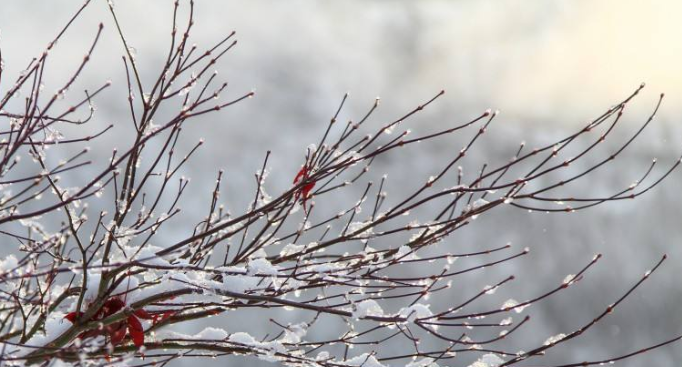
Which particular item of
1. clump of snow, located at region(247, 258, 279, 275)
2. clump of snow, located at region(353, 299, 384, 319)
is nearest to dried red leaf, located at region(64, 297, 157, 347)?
clump of snow, located at region(247, 258, 279, 275)

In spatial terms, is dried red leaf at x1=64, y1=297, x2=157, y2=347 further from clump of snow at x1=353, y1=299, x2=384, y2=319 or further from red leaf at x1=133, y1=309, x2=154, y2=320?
clump of snow at x1=353, y1=299, x2=384, y2=319

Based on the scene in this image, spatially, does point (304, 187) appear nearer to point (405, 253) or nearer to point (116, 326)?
point (405, 253)

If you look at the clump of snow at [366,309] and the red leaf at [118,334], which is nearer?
the clump of snow at [366,309]

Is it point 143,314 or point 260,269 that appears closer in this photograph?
point 260,269

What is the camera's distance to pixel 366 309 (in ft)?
8.64

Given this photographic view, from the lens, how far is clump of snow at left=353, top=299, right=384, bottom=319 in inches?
103

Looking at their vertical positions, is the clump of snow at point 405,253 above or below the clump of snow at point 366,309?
above

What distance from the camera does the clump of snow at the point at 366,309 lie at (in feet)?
8.58

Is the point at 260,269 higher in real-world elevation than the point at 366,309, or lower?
higher

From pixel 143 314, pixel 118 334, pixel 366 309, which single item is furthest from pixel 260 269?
pixel 118 334

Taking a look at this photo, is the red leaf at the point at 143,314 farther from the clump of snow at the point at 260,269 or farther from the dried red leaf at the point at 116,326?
the clump of snow at the point at 260,269

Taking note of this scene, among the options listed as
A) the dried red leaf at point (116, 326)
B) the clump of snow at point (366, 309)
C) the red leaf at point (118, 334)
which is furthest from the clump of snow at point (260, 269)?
the red leaf at point (118, 334)

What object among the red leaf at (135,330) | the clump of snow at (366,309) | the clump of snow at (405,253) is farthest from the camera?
the clump of snow at (405,253)

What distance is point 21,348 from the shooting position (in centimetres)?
279
